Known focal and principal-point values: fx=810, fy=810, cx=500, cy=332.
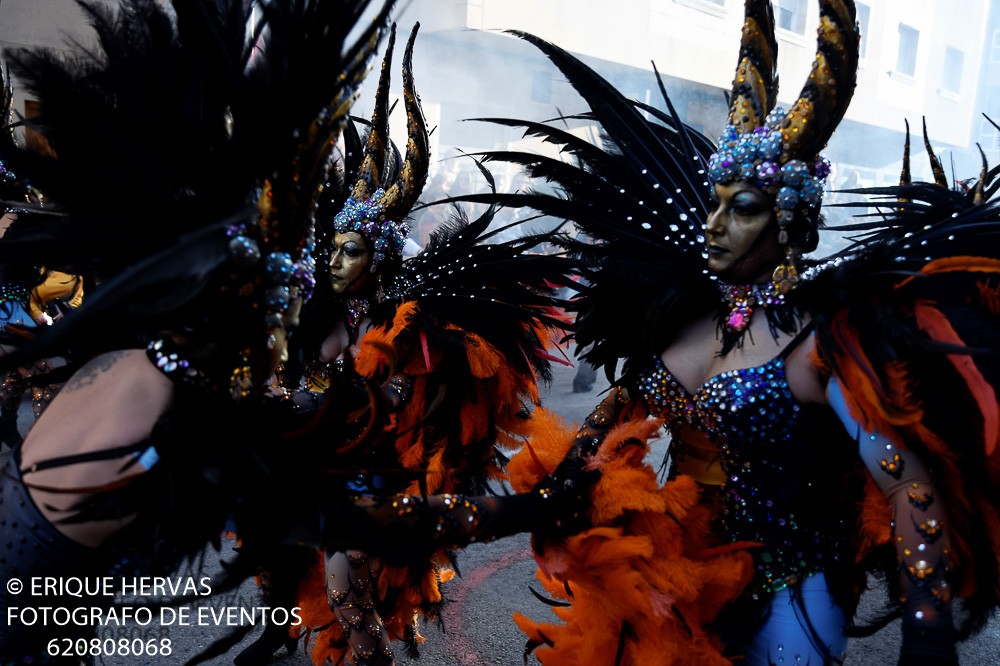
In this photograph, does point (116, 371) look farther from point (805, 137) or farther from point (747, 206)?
point (805, 137)

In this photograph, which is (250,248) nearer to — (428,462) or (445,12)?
(428,462)

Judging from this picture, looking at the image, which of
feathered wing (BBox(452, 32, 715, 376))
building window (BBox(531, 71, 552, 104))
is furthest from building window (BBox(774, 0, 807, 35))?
feathered wing (BBox(452, 32, 715, 376))

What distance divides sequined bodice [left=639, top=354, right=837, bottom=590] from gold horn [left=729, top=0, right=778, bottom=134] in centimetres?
76

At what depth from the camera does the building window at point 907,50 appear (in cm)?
2014

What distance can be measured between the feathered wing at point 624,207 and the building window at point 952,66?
21459mm

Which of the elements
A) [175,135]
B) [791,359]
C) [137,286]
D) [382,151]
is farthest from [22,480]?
[382,151]

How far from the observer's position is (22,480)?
1548mm

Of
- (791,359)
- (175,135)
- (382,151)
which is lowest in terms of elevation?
(791,359)

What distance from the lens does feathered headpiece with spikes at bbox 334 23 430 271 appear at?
3414 mm

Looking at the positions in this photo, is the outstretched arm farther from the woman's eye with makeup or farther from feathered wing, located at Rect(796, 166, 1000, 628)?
the woman's eye with makeup

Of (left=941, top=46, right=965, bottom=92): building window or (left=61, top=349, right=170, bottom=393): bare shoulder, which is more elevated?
(left=61, top=349, right=170, bottom=393): bare shoulder

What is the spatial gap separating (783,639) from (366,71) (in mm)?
1739

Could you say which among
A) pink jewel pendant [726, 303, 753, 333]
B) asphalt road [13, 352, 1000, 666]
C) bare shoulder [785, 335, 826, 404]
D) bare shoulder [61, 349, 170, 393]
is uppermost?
bare shoulder [61, 349, 170, 393]

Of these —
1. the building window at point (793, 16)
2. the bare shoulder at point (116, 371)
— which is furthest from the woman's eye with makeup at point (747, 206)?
the building window at point (793, 16)
